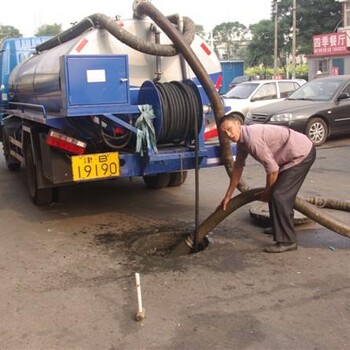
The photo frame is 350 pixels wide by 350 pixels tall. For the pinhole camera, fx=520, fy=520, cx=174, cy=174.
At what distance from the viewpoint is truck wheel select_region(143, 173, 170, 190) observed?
8078 millimetres

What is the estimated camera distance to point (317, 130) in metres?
12.4

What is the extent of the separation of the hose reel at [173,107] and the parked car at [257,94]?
9.29m

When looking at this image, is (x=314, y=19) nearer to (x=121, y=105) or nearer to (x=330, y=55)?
(x=330, y=55)

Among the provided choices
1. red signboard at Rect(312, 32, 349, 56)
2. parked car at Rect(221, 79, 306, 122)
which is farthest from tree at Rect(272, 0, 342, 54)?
parked car at Rect(221, 79, 306, 122)

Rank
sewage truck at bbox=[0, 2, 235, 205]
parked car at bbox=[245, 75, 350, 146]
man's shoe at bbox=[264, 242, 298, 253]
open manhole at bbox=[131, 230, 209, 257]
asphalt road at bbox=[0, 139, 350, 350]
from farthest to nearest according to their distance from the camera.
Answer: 1. parked car at bbox=[245, 75, 350, 146]
2. open manhole at bbox=[131, 230, 209, 257]
3. sewage truck at bbox=[0, 2, 235, 205]
4. man's shoe at bbox=[264, 242, 298, 253]
5. asphalt road at bbox=[0, 139, 350, 350]

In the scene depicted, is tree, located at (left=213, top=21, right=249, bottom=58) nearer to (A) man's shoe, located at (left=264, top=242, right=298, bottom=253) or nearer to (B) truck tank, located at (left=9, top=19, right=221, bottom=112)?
(B) truck tank, located at (left=9, top=19, right=221, bottom=112)

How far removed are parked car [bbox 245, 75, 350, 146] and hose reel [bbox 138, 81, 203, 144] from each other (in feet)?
22.0

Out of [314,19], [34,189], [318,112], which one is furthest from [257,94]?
[314,19]

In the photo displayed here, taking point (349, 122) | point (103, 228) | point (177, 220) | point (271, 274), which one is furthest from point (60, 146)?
point (349, 122)

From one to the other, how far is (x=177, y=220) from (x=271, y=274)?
79.9 inches

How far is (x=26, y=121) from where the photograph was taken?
730cm

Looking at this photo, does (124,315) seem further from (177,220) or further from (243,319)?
(177,220)

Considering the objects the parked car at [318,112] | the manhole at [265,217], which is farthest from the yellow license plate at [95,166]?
the parked car at [318,112]

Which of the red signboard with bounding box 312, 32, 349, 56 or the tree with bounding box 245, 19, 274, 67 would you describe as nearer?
the red signboard with bounding box 312, 32, 349, 56
